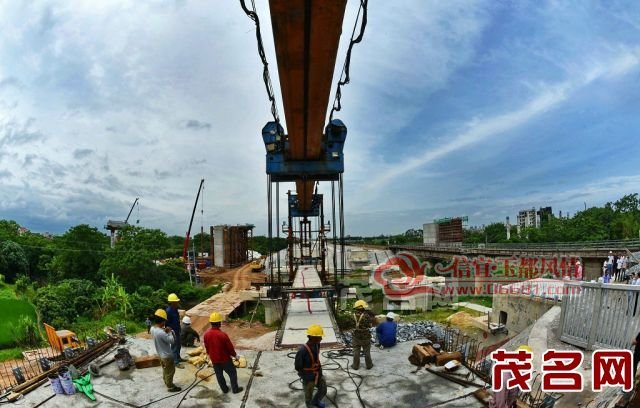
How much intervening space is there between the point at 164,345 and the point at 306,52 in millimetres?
4802

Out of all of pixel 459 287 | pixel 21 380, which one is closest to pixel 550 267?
pixel 459 287

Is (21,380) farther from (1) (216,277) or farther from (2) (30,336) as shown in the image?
(1) (216,277)

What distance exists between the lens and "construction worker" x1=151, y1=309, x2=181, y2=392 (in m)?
5.82

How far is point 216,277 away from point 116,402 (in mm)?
38782

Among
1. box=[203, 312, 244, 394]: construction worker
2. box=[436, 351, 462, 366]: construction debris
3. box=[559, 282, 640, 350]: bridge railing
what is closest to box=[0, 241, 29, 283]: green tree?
box=[203, 312, 244, 394]: construction worker

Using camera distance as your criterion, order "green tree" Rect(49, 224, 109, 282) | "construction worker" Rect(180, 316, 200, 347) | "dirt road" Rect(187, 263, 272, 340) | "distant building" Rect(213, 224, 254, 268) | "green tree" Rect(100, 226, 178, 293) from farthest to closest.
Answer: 1. "distant building" Rect(213, 224, 254, 268)
2. "green tree" Rect(49, 224, 109, 282)
3. "green tree" Rect(100, 226, 178, 293)
4. "dirt road" Rect(187, 263, 272, 340)
5. "construction worker" Rect(180, 316, 200, 347)

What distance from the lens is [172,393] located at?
6.08m

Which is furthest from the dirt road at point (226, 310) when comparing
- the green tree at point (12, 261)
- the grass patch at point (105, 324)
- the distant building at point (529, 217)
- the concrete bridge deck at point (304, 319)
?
the distant building at point (529, 217)

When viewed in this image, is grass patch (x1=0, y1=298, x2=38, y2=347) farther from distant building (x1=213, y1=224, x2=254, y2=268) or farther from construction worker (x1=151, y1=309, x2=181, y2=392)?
distant building (x1=213, y1=224, x2=254, y2=268)

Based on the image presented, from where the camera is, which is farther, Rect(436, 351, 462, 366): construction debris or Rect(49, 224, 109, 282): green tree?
Rect(49, 224, 109, 282): green tree

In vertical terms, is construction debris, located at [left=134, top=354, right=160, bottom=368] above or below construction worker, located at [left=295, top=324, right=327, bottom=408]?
below

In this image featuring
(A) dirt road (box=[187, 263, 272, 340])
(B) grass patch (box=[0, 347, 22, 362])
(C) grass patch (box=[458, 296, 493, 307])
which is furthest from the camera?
(C) grass patch (box=[458, 296, 493, 307])

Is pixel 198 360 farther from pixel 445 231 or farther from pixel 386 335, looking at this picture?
pixel 445 231

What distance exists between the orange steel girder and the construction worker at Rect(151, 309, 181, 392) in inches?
162
